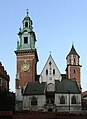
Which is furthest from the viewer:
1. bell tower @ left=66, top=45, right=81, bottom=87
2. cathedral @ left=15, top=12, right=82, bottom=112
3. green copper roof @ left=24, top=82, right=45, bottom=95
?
bell tower @ left=66, top=45, right=81, bottom=87

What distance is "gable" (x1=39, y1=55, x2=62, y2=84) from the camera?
85244mm

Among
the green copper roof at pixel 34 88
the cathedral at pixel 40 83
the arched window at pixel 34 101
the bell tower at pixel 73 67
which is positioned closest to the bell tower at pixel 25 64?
the cathedral at pixel 40 83

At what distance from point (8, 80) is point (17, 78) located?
3.36 m

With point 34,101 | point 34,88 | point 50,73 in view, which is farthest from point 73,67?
point 34,101

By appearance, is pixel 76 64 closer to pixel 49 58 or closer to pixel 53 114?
pixel 49 58

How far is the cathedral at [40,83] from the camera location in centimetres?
7906

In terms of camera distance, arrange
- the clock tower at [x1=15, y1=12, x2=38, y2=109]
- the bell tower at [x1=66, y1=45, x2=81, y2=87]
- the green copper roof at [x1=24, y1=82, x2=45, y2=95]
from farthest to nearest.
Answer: the bell tower at [x1=66, y1=45, x2=81, y2=87], the clock tower at [x1=15, y1=12, x2=38, y2=109], the green copper roof at [x1=24, y1=82, x2=45, y2=95]

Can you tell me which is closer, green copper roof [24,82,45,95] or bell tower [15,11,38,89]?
green copper roof [24,82,45,95]

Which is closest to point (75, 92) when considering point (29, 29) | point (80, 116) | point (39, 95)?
point (39, 95)

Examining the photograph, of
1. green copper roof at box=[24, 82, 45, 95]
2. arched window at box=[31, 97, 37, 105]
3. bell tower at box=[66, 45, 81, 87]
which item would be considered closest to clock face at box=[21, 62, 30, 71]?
green copper roof at box=[24, 82, 45, 95]

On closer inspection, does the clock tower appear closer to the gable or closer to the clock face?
the clock face

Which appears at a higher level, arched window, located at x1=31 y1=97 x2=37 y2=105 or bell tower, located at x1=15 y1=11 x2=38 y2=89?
bell tower, located at x1=15 y1=11 x2=38 y2=89

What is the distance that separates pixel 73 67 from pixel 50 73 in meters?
11.2

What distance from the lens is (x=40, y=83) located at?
84.1 meters
